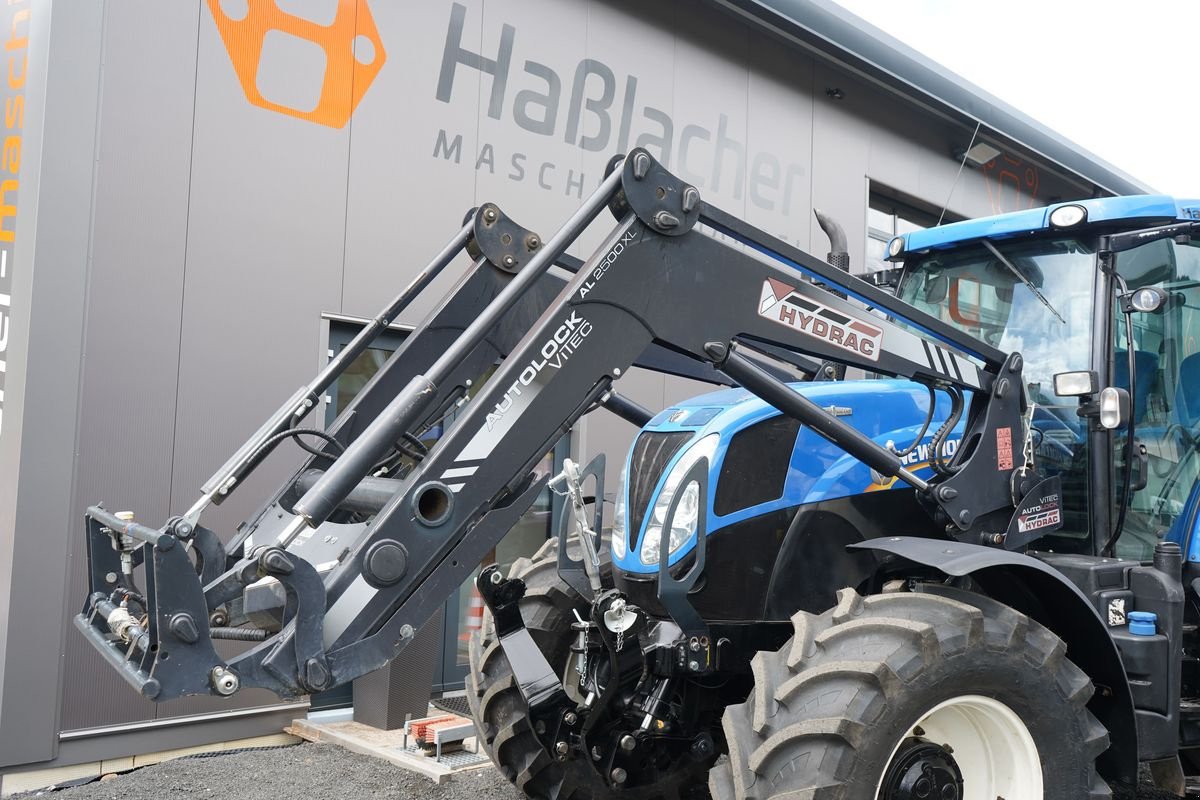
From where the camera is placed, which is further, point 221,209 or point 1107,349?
point 221,209

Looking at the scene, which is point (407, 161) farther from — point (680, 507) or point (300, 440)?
point (680, 507)

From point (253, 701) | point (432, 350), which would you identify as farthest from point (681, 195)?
point (253, 701)

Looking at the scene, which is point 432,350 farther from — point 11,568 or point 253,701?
point 253,701

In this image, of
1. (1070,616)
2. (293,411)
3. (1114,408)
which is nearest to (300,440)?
(293,411)

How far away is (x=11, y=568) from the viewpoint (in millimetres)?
4941

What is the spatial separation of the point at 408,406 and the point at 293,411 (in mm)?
1024

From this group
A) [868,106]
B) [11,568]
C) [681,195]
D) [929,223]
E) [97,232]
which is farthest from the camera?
[929,223]

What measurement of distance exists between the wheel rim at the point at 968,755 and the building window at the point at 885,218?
7743 mm

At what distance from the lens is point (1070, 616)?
360 cm

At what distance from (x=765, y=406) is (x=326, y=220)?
3.61m

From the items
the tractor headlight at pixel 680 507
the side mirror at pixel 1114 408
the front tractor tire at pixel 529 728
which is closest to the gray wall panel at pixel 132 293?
the front tractor tire at pixel 529 728

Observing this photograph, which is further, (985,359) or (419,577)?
(985,359)

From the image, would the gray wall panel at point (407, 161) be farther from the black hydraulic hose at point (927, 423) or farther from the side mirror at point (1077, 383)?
the side mirror at point (1077, 383)

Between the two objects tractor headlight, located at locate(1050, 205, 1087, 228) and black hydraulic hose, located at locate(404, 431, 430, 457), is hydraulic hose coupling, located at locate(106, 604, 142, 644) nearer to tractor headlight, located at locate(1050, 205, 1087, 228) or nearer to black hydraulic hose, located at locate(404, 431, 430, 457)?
black hydraulic hose, located at locate(404, 431, 430, 457)
